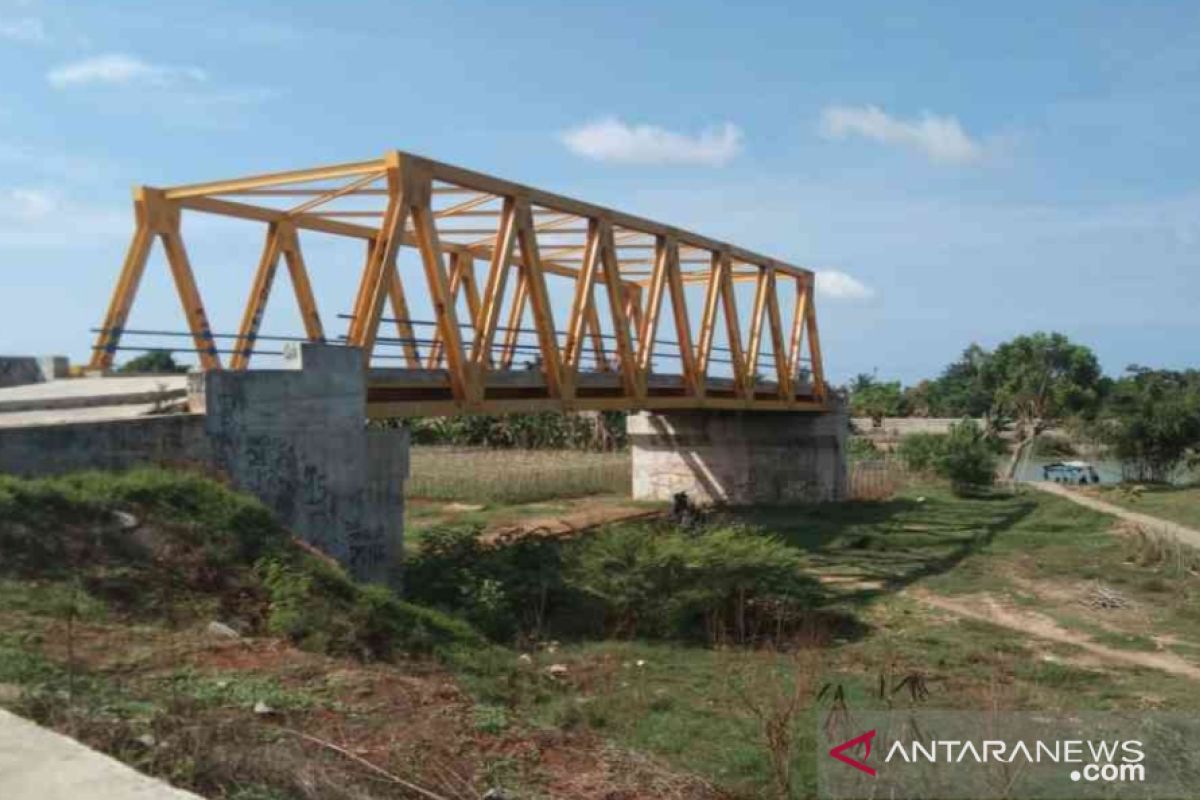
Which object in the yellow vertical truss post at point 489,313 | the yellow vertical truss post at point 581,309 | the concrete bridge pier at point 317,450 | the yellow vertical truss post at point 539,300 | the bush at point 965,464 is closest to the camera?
the concrete bridge pier at point 317,450

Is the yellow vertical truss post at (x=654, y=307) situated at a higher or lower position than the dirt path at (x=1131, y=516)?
higher

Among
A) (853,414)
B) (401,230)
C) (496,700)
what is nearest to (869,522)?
(401,230)

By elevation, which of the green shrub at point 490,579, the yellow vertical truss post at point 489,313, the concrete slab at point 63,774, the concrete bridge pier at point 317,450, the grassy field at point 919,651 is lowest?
the grassy field at point 919,651

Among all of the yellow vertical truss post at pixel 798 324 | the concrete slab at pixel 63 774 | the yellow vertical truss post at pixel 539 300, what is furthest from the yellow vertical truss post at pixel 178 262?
the yellow vertical truss post at pixel 798 324

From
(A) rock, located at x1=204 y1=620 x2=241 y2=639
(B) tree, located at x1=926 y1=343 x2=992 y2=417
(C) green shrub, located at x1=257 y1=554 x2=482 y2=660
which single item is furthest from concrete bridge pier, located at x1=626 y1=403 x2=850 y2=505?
(B) tree, located at x1=926 y1=343 x2=992 y2=417

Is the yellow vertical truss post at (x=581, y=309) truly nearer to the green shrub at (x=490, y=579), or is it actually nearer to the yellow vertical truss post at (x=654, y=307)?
the yellow vertical truss post at (x=654, y=307)

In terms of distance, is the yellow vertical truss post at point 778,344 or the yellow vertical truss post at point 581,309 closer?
the yellow vertical truss post at point 581,309

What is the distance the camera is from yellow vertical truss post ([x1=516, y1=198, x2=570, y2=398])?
17281mm

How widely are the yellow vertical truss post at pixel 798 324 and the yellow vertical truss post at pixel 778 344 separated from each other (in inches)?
12.6

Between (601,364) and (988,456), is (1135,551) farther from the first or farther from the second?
(988,456)

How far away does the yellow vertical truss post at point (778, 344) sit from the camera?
2795 centimetres

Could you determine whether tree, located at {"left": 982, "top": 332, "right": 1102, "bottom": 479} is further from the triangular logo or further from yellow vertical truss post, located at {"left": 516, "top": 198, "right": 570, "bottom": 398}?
the triangular logo

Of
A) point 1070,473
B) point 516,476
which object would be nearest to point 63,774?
point 516,476

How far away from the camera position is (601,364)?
79.8ft
